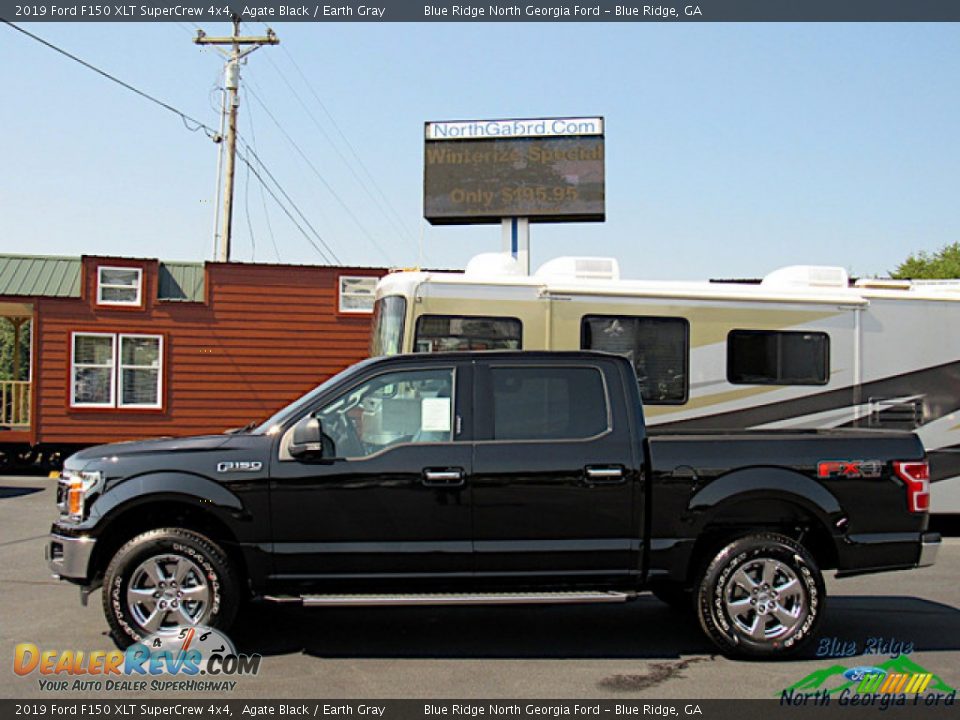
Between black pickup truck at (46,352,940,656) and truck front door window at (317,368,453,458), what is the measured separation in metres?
0.01

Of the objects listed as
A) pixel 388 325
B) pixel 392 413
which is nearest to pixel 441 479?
pixel 392 413

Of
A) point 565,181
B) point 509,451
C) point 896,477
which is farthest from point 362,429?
point 565,181

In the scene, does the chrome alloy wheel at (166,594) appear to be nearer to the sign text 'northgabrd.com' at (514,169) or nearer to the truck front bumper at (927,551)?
the truck front bumper at (927,551)

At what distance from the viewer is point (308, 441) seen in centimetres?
575

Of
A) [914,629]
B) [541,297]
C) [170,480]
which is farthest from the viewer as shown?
[541,297]

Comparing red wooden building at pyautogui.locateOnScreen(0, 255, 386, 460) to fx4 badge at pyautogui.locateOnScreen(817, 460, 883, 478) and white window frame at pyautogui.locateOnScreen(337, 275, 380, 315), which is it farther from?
fx4 badge at pyautogui.locateOnScreen(817, 460, 883, 478)

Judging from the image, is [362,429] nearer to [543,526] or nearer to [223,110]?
[543,526]

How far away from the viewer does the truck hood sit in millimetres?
5914

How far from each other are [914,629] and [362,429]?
426 centimetres

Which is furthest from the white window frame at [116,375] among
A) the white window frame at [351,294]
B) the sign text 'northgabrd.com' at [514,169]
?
the sign text 'northgabrd.com' at [514,169]

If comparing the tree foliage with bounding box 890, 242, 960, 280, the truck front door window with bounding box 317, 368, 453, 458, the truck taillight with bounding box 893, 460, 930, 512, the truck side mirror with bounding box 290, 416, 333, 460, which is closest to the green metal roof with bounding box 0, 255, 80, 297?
the truck front door window with bounding box 317, 368, 453, 458

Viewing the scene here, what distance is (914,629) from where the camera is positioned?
22.4 feet

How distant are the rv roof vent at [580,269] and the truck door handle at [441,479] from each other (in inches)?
223

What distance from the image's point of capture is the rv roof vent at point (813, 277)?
11.3 m
